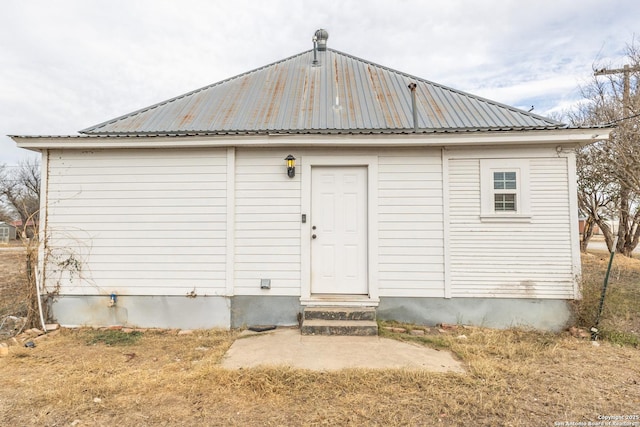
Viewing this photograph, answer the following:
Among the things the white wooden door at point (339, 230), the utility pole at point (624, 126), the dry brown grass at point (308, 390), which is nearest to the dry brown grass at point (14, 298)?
the dry brown grass at point (308, 390)

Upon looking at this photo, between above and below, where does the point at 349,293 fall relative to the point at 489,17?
below

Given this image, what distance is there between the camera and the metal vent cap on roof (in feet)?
25.1

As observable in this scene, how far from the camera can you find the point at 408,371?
3.16 m

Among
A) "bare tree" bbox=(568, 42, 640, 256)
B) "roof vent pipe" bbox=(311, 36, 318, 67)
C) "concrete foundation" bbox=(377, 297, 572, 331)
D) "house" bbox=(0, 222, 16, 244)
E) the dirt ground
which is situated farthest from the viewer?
"house" bbox=(0, 222, 16, 244)

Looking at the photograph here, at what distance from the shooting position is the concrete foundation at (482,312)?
4.66 metres

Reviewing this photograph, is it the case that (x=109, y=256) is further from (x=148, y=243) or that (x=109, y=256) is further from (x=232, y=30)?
(x=232, y=30)

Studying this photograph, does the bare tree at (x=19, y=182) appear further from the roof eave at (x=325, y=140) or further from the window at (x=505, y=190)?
the window at (x=505, y=190)

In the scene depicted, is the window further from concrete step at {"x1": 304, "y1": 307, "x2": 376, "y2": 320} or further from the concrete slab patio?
concrete step at {"x1": 304, "y1": 307, "x2": 376, "y2": 320}

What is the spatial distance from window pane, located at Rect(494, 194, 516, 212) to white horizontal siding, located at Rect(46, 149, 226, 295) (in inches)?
168

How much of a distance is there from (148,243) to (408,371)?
4156 mm

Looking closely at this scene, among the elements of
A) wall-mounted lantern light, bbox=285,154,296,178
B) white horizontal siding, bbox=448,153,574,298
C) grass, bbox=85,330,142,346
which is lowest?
grass, bbox=85,330,142,346

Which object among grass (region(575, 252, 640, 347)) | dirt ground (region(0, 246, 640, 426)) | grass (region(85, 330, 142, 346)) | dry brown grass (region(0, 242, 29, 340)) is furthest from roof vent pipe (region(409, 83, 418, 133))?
dry brown grass (region(0, 242, 29, 340))

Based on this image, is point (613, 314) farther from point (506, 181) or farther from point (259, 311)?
point (259, 311)

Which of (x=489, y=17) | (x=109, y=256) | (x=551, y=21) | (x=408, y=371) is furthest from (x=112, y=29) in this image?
(x=551, y=21)
